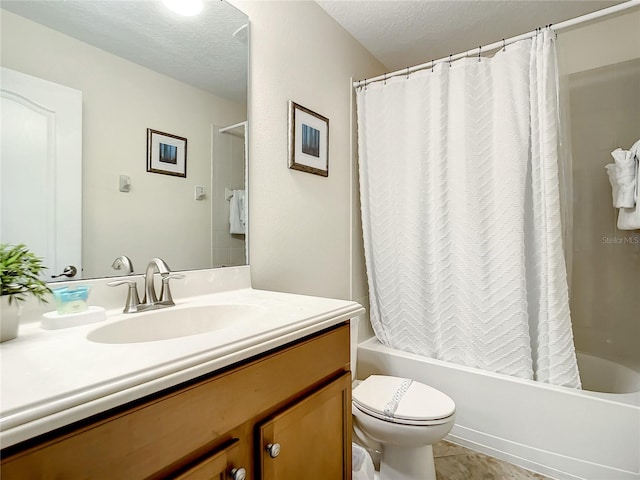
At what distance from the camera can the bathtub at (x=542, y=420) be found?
4.36 feet

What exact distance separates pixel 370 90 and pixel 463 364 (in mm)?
1611

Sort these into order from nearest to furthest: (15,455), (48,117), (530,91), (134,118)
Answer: (15,455), (48,117), (134,118), (530,91)

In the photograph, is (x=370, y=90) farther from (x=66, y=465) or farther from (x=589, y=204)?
(x=66, y=465)

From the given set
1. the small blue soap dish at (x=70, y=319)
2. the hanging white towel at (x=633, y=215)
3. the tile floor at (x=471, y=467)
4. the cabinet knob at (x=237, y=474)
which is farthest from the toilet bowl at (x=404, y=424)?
the hanging white towel at (x=633, y=215)

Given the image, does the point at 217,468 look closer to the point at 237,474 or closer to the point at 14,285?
the point at 237,474

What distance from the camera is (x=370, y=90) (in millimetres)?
2000

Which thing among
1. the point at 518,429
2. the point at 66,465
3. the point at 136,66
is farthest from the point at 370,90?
the point at 66,465

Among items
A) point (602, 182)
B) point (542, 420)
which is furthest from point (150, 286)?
point (602, 182)

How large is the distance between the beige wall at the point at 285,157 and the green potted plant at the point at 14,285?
766mm

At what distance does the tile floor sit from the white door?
1655 mm

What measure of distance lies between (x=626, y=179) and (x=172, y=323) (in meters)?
2.12

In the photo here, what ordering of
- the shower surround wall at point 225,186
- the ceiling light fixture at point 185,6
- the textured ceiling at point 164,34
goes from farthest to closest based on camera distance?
the shower surround wall at point 225,186 < the ceiling light fixture at point 185,6 < the textured ceiling at point 164,34

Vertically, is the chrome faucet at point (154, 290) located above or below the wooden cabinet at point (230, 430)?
above

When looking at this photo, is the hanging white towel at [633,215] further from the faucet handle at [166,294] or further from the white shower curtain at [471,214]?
the faucet handle at [166,294]
